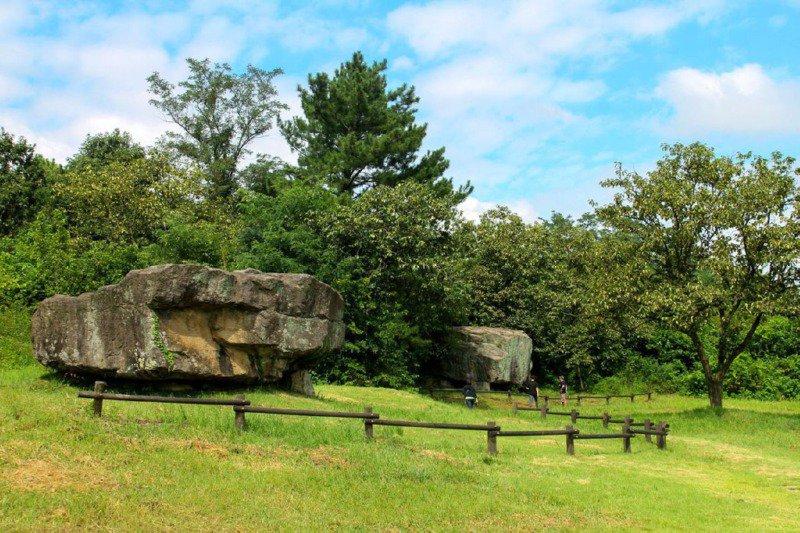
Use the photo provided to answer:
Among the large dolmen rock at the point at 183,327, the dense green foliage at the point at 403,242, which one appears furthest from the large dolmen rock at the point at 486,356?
the large dolmen rock at the point at 183,327

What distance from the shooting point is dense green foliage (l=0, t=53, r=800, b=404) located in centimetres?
3269

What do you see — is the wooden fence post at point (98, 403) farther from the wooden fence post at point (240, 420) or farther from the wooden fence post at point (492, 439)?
the wooden fence post at point (492, 439)

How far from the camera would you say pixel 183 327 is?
22781 millimetres

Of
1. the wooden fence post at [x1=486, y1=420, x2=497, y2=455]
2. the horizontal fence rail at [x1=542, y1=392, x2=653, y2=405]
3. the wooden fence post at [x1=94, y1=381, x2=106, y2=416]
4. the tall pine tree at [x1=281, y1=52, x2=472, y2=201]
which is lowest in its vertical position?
the horizontal fence rail at [x1=542, y1=392, x2=653, y2=405]

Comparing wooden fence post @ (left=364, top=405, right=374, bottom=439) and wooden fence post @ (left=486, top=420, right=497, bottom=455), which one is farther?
wooden fence post @ (left=486, top=420, right=497, bottom=455)

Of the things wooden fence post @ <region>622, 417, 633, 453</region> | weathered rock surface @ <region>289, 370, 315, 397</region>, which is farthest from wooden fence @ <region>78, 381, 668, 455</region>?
weathered rock surface @ <region>289, 370, 315, 397</region>

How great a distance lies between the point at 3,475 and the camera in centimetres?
1251

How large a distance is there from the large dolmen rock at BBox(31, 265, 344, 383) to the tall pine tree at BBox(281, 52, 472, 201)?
950 inches

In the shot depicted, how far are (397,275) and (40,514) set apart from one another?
28727 millimetres

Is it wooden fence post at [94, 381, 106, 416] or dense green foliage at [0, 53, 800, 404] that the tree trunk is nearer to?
dense green foliage at [0, 53, 800, 404]

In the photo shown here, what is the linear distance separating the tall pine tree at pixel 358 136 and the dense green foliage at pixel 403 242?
0.14m

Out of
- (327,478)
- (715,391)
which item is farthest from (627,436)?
(715,391)

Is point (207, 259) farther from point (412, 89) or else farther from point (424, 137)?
point (412, 89)

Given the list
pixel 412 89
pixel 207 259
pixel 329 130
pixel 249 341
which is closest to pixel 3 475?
pixel 249 341
